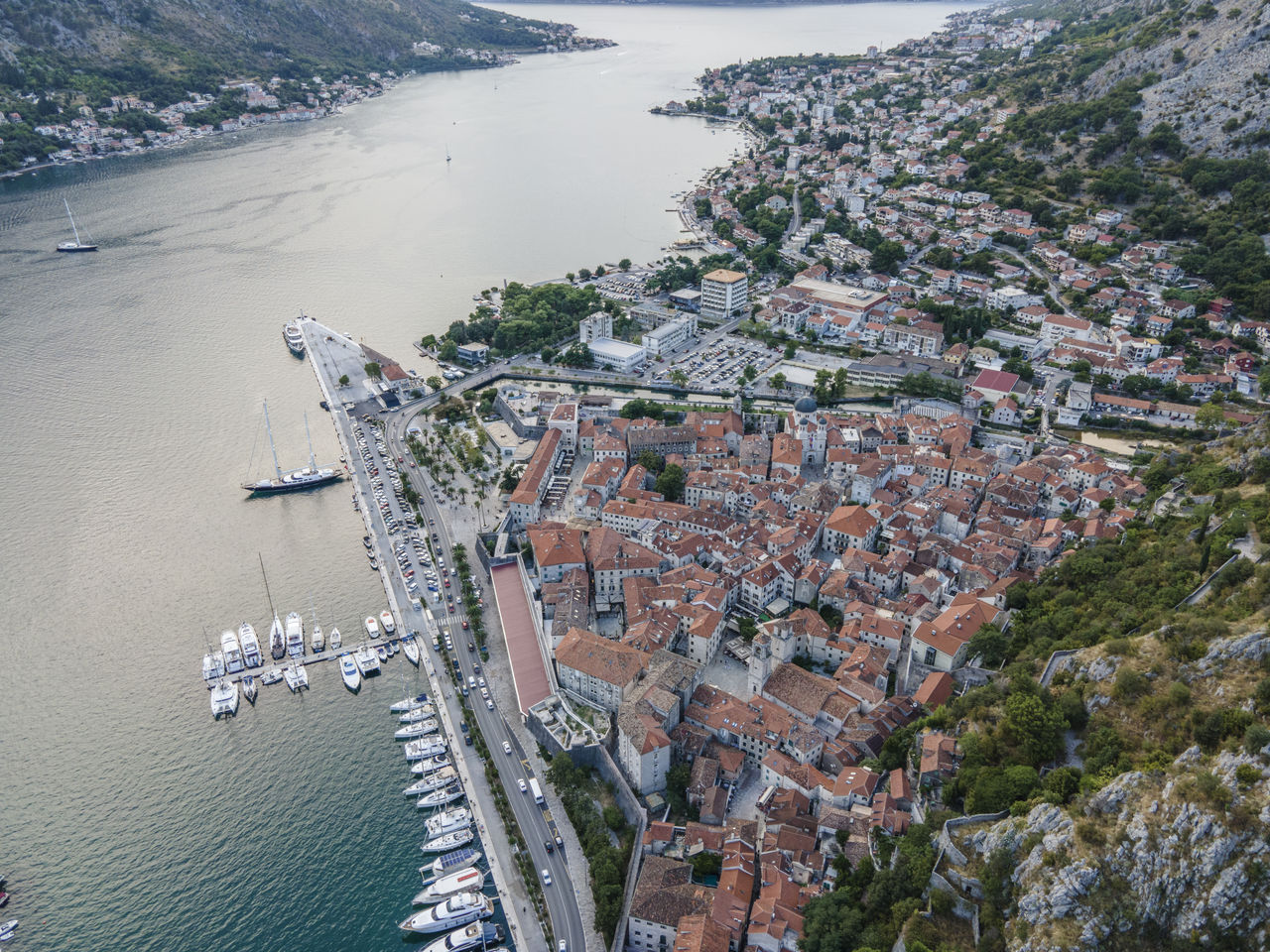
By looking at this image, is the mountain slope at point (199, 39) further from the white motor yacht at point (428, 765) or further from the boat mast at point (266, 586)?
the white motor yacht at point (428, 765)

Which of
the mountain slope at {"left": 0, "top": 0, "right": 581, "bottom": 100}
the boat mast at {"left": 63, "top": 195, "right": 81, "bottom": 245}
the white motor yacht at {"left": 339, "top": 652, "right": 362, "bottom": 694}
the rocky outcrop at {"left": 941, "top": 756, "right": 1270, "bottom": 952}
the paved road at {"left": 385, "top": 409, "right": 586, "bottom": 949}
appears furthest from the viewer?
the mountain slope at {"left": 0, "top": 0, "right": 581, "bottom": 100}

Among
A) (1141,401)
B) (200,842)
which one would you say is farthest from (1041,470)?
(200,842)

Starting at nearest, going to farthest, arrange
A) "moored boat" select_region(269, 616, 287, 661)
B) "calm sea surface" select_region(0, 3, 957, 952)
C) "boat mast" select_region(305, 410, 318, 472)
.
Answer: "calm sea surface" select_region(0, 3, 957, 952) < "moored boat" select_region(269, 616, 287, 661) < "boat mast" select_region(305, 410, 318, 472)

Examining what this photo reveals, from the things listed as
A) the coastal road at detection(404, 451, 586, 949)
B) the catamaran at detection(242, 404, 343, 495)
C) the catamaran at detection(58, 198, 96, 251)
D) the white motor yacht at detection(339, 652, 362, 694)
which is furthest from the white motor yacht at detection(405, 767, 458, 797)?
the catamaran at detection(58, 198, 96, 251)

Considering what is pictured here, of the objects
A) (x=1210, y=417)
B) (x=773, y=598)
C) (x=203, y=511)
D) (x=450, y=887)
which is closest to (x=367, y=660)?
(x=450, y=887)

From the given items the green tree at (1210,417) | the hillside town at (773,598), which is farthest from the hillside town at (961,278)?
the hillside town at (773,598)

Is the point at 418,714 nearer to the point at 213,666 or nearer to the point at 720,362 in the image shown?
the point at 213,666

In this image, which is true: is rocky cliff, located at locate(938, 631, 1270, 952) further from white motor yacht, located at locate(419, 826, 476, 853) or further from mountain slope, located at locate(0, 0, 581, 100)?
mountain slope, located at locate(0, 0, 581, 100)
